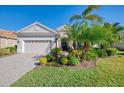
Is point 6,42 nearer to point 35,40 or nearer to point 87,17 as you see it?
point 35,40

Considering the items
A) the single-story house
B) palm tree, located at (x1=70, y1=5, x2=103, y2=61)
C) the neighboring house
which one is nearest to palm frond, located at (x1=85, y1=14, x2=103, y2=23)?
palm tree, located at (x1=70, y1=5, x2=103, y2=61)

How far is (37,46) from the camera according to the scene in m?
20.3

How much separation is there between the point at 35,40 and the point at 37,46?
3.00 ft

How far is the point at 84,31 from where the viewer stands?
1193 cm

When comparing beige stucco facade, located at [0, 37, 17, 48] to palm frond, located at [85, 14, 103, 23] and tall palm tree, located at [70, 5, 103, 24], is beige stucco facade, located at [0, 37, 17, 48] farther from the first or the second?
palm frond, located at [85, 14, 103, 23]

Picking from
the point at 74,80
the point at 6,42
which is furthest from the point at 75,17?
the point at 6,42

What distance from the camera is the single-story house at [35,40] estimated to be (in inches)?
797

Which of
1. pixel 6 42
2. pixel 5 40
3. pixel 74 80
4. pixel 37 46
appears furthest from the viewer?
pixel 6 42

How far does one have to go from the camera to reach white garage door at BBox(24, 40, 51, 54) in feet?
66.3

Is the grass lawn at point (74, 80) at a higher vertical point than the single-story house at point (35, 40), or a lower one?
lower

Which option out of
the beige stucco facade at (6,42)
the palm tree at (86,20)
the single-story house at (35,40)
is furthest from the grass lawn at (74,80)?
the beige stucco facade at (6,42)

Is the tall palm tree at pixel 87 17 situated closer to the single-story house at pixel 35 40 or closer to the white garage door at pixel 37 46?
the single-story house at pixel 35 40

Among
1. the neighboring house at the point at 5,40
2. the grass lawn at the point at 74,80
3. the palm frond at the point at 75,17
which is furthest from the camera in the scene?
the neighboring house at the point at 5,40
